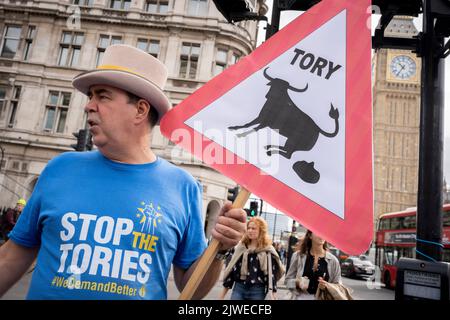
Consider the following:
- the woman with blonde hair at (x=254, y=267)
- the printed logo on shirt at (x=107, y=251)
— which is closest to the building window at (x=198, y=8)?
the woman with blonde hair at (x=254, y=267)

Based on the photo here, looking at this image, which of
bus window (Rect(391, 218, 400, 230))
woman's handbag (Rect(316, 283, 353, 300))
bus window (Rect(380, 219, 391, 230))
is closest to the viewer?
woman's handbag (Rect(316, 283, 353, 300))

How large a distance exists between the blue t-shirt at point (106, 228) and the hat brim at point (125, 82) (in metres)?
0.28

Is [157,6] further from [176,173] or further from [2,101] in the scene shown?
[176,173]

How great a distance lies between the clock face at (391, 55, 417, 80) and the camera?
57.8m

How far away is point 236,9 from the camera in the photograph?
3.02 metres

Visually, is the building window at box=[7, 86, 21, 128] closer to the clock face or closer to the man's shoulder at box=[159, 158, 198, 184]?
the man's shoulder at box=[159, 158, 198, 184]

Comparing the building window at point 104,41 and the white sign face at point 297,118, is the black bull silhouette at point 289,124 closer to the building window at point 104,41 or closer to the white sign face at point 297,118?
the white sign face at point 297,118

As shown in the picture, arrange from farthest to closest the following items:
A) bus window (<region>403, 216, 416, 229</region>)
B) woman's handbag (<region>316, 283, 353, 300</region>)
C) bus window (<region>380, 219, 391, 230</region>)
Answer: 1. bus window (<region>380, 219, 391, 230</region>)
2. bus window (<region>403, 216, 416, 229</region>)
3. woman's handbag (<region>316, 283, 353, 300</region>)

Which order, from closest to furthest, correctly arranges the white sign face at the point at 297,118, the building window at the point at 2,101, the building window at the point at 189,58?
the white sign face at the point at 297,118, the building window at the point at 2,101, the building window at the point at 189,58

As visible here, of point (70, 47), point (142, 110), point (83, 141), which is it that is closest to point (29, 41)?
point (70, 47)

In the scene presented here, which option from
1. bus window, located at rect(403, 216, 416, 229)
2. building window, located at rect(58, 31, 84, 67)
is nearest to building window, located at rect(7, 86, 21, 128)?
building window, located at rect(58, 31, 84, 67)

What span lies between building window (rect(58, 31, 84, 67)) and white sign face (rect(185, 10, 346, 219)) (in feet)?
63.0

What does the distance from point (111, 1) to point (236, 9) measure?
18.3m

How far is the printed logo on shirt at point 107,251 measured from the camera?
115 cm
